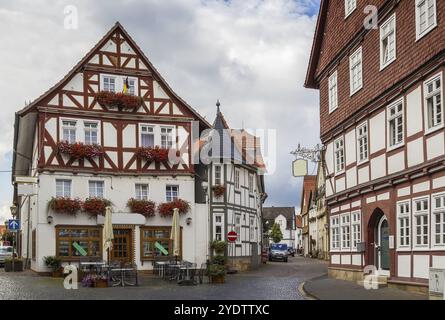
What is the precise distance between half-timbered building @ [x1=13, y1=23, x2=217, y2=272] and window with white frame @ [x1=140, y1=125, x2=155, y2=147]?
5 centimetres

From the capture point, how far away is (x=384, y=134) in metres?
21.5

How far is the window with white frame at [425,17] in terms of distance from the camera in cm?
1794

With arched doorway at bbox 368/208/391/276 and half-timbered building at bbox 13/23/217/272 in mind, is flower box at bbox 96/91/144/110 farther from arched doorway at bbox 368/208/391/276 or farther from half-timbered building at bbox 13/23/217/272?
arched doorway at bbox 368/208/391/276

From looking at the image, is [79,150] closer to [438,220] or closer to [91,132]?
[91,132]

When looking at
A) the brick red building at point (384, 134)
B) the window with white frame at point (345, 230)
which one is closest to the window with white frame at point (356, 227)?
the brick red building at point (384, 134)

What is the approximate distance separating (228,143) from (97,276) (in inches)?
667

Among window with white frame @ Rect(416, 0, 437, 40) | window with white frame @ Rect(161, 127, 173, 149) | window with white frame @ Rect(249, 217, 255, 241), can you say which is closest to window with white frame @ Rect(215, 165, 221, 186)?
window with white frame @ Rect(161, 127, 173, 149)

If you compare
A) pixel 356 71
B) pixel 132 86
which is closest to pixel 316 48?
pixel 356 71

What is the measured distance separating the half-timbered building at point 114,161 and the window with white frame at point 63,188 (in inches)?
1.7

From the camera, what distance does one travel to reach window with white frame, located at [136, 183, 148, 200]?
34.1m

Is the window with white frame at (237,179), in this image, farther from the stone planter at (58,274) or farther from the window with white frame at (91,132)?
the stone planter at (58,274)

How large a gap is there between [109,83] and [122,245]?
7936mm
